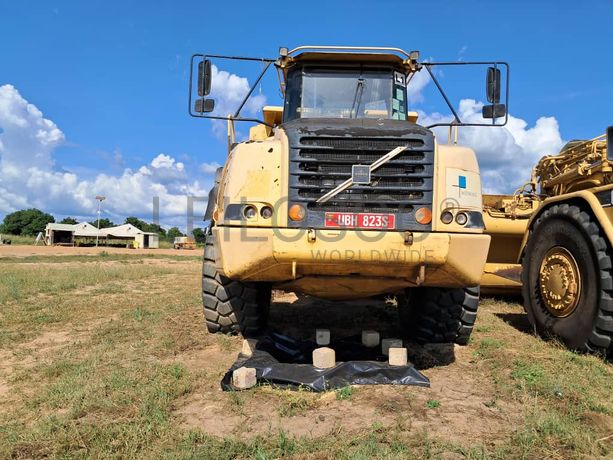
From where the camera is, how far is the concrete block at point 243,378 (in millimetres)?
3797

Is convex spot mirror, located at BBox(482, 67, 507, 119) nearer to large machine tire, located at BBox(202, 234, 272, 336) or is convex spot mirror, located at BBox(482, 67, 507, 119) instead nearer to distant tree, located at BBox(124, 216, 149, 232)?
large machine tire, located at BBox(202, 234, 272, 336)

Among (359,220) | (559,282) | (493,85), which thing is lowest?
(559,282)

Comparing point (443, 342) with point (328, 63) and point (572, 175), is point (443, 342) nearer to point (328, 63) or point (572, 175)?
point (572, 175)

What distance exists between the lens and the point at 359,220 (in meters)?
3.74

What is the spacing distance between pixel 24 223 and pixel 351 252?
8988 centimetres

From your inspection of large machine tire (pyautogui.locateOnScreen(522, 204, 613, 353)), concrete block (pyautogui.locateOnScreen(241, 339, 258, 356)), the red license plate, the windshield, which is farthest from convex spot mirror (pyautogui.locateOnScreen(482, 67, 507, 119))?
concrete block (pyautogui.locateOnScreen(241, 339, 258, 356))

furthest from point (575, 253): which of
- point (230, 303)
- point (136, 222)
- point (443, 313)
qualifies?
point (136, 222)

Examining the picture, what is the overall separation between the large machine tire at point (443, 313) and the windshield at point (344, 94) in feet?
6.24

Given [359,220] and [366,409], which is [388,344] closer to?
[366,409]

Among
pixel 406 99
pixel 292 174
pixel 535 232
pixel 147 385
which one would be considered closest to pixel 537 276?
pixel 535 232

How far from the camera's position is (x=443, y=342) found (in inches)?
216

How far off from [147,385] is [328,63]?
3.43 metres

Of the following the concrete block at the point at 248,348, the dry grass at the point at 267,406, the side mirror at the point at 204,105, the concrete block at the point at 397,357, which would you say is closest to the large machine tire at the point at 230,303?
the dry grass at the point at 267,406

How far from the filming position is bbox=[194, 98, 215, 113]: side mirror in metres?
4.82
